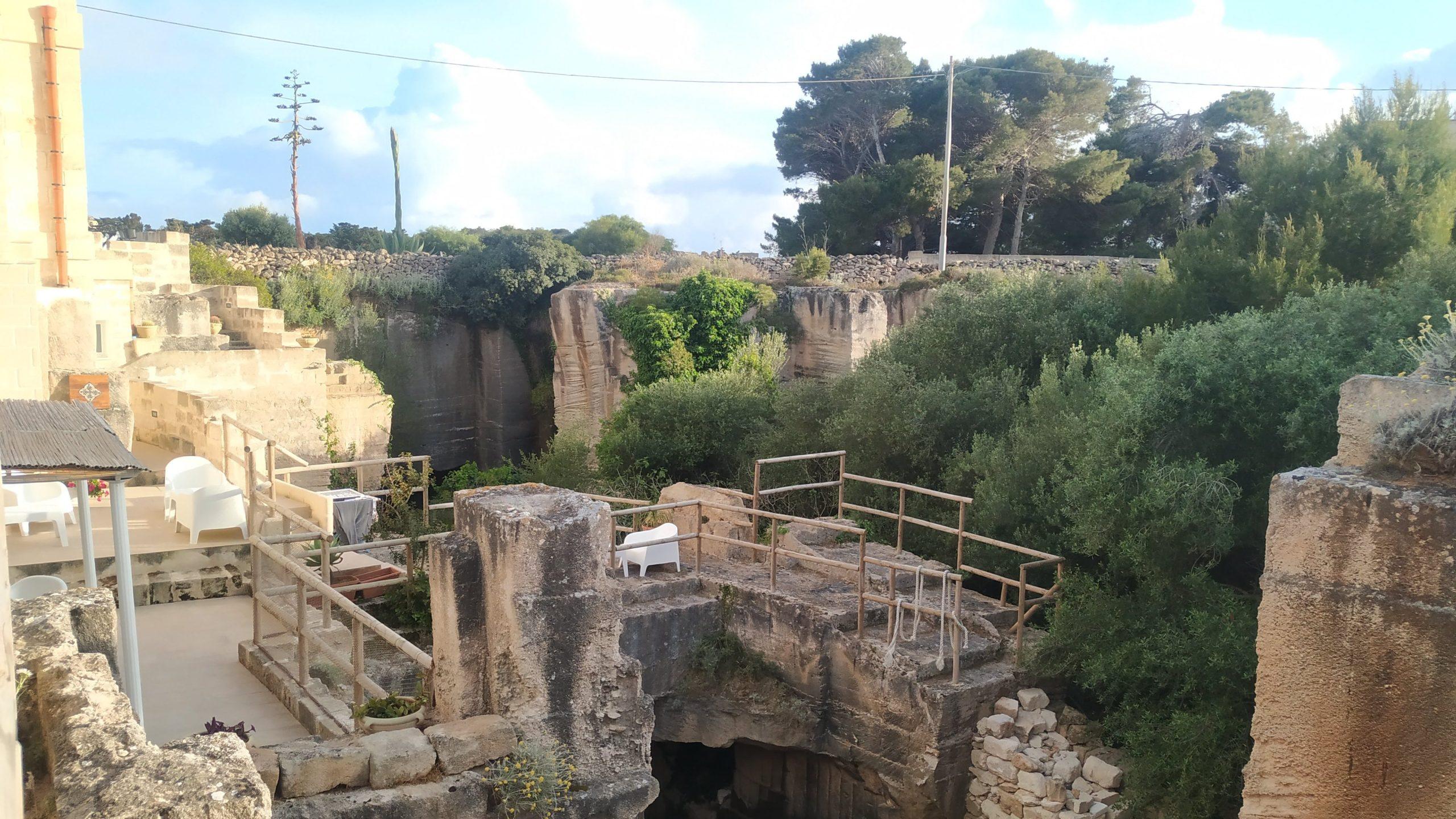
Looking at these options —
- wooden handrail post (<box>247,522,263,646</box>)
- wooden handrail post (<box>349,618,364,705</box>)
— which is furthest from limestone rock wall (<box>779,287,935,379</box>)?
wooden handrail post (<box>349,618,364,705</box>)

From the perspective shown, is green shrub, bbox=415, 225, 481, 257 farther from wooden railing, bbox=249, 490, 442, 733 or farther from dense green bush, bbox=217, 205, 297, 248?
wooden railing, bbox=249, 490, 442, 733

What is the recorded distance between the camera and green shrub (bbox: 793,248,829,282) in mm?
22297

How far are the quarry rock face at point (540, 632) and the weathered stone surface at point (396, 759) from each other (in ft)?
1.67

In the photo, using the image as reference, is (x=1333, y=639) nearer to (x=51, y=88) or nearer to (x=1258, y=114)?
(x=51, y=88)

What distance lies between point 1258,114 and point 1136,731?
86.4ft

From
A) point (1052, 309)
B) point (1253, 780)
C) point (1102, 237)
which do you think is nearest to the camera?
point (1253, 780)

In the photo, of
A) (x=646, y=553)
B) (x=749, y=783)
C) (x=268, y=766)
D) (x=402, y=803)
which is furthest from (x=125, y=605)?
(x=749, y=783)

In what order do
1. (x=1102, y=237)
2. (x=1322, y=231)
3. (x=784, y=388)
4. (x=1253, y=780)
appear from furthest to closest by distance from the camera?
1. (x=1102, y=237)
2. (x=784, y=388)
3. (x=1322, y=231)
4. (x=1253, y=780)

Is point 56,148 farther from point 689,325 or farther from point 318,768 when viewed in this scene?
point 318,768

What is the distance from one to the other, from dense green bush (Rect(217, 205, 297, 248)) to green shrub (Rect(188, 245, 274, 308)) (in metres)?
7.16

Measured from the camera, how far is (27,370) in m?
10.9

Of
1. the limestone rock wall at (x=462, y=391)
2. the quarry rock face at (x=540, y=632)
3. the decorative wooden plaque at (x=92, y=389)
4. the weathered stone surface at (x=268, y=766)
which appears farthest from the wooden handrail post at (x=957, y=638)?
the limestone rock wall at (x=462, y=391)

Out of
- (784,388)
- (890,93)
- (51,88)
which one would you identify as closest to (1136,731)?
(784,388)

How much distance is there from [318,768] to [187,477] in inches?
282
